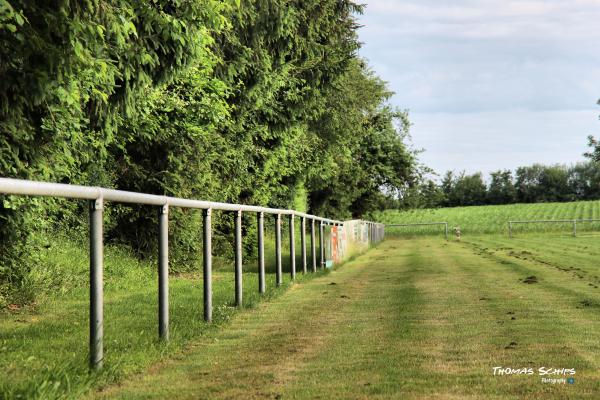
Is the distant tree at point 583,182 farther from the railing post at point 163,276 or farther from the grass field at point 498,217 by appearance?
the railing post at point 163,276

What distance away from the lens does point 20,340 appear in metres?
6.41

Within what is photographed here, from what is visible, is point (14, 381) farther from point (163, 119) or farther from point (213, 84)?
point (213, 84)

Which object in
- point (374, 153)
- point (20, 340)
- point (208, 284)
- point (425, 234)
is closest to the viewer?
point (20, 340)

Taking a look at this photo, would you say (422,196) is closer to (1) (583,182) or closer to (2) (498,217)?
(2) (498,217)

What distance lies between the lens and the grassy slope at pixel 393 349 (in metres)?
4.21

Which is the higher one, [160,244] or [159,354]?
[160,244]

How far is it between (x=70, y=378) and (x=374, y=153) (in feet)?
148

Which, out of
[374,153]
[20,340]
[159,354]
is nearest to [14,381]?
[159,354]

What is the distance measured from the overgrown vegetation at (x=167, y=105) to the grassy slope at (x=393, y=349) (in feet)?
10.1

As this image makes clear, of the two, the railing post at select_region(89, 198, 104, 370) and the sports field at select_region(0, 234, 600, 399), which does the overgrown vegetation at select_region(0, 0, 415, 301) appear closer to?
the sports field at select_region(0, 234, 600, 399)

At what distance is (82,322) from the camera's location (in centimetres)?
754

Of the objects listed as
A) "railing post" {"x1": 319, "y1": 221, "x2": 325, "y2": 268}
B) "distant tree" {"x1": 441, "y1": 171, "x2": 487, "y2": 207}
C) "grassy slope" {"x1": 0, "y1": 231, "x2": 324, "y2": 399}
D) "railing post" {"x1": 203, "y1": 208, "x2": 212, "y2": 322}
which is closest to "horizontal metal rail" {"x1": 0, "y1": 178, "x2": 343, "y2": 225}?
"railing post" {"x1": 203, "y1": 208, "x2": 212, "y2": 322}

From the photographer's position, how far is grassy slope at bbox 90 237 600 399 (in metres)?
4.21

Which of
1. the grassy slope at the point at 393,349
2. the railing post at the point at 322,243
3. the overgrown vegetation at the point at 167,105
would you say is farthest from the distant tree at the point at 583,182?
the grassy slope at the point at 393,349
